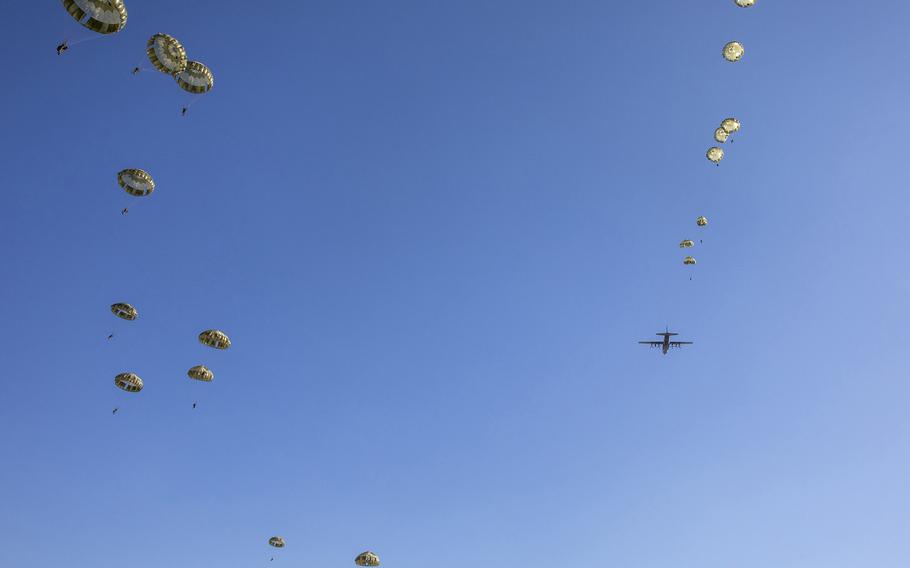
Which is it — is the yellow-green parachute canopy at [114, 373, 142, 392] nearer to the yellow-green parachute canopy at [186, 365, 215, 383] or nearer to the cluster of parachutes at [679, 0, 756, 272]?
the yellow-green parachute canopy at [186, 365, 215, 383]

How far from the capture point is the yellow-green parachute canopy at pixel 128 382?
2591 inches

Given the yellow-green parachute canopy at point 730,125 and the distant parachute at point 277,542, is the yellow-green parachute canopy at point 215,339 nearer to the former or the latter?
the distant parachute at point 277,542

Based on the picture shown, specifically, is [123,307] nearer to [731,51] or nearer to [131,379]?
[131,379]

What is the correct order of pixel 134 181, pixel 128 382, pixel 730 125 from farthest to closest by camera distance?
1. pixel 730 125
2. pixel 128 382
3. pixel 134 181

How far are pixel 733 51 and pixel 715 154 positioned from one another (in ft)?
43.1

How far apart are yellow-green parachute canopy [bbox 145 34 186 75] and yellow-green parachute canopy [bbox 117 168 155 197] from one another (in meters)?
13.6

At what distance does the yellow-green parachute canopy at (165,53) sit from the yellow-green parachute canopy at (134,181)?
13.6 meters

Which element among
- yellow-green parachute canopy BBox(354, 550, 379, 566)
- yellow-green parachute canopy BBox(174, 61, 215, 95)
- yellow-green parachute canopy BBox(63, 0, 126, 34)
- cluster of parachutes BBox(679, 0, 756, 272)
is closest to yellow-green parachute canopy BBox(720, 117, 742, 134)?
cluster of parachutes BBox(679, 0, 756, 272)

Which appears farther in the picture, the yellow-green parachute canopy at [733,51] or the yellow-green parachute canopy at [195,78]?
the yellow-green parachute canopy at [733,51]

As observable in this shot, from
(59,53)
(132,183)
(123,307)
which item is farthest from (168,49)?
(123,307)

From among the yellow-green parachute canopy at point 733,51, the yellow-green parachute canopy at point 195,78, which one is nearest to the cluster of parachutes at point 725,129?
the yellow-green parachute canopy at point 733,51

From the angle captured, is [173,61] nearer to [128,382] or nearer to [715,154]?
[128,382]

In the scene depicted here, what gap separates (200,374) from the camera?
68375 mm

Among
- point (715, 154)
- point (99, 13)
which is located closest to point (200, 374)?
point (99, 13)
